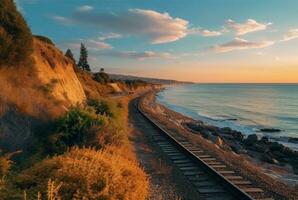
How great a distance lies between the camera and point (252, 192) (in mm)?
9898

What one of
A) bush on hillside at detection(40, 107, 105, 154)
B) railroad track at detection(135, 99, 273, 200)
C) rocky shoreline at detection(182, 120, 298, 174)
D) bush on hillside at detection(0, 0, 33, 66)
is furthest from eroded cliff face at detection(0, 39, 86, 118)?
rocky shoreline at detection(182, 120, 298, 174)

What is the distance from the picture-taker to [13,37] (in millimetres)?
18188

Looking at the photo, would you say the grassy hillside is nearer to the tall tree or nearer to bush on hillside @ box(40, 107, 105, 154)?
bush on hillside @ box(40, 107, 105, 154)

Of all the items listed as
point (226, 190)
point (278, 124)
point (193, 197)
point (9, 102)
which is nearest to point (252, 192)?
point (226, 190)

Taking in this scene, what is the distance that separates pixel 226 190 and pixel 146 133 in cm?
1143

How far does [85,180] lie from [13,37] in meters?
13.7

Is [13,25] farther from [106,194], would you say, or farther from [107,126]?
[106,194]

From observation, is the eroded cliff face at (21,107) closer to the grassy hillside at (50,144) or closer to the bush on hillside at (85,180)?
the grassy hillside at (50,144)

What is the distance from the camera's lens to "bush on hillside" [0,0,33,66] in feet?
56.3

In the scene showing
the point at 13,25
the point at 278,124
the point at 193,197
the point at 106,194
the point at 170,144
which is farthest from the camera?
the point at 278,124

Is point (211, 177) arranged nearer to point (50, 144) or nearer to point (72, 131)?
point (72, 131)

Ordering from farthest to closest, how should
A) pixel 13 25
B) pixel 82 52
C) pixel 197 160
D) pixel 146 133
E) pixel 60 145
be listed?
1. pixel 82 52
2. pixel 146 133
3. pixel 13 25
4. pixel 197 160
5. pixel 60 145

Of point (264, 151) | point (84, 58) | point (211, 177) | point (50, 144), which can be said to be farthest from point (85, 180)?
point (84, 58)

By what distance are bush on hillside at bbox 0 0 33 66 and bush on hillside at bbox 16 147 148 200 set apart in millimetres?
11000
